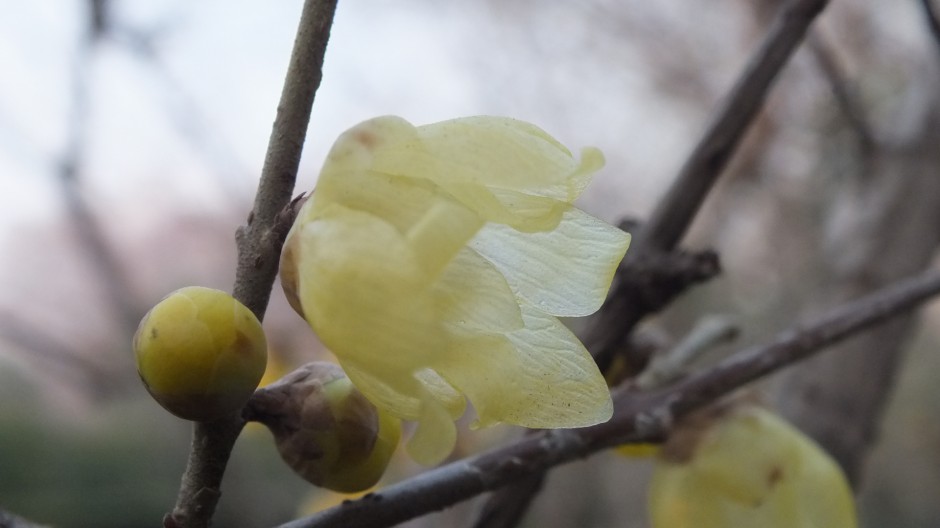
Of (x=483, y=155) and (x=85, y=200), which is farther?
(x=85, y=200)

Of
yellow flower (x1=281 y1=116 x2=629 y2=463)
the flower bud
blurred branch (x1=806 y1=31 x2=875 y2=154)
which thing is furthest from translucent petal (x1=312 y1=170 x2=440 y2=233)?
blurred branch (x1=806 y1=31 x2=875 y2=154)

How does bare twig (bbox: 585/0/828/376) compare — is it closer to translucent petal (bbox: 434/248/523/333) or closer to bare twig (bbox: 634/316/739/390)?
bare twig (bbox: 634/316/739/390)

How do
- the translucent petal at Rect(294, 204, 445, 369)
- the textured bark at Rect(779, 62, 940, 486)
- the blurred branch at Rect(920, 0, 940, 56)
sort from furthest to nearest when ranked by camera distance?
the textured bark at Rect(779, 62, 940, 486) < the blurred branch at Rect(920, 0, 940, 56) < the translucent petal at Rect(294, 204, 445, 369)

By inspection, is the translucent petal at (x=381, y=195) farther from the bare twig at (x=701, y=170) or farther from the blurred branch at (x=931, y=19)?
the blurred branch at (x=931, y=19)

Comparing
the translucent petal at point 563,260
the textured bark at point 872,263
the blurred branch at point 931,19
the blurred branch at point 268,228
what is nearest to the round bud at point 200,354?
the blurred branch at point 268,228

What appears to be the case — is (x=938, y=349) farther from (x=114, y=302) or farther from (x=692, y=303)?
(x=114, y=302)

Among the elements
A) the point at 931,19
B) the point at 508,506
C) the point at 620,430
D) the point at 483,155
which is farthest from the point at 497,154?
the point at 931,19

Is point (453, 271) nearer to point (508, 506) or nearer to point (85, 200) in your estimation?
point (508, 506)

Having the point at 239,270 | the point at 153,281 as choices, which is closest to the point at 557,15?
the point at 153,281
